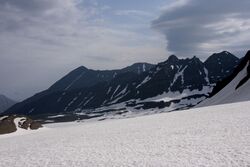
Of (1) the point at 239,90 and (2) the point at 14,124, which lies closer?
(2) the point at 14,124

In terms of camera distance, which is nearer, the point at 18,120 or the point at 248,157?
the point at 248,157

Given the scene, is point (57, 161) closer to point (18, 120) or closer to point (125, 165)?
point (125, 165)

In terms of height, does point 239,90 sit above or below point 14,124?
above

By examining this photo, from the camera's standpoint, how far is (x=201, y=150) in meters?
20.6

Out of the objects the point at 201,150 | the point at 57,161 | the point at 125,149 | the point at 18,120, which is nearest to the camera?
the point at 201,150

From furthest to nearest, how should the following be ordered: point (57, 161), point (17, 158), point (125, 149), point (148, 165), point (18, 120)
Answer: point (18, 120) < point (17, 158) < point (125, 149) < point (57, 161) < point (148, 165)

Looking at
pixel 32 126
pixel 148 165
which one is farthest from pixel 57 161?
pixel 32 126

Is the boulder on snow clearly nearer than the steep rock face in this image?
Yes

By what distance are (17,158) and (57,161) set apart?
19.3 ft

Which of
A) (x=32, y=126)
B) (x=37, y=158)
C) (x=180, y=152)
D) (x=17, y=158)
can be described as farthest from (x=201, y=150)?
(x=32, y=126)

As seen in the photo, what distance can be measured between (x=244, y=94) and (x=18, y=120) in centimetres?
5652

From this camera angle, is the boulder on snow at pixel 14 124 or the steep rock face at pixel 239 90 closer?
the boulder on snow at pixel 14 124

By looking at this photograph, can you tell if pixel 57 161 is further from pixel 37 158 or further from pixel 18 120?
pixel 18 120

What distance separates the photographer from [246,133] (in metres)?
24.3
